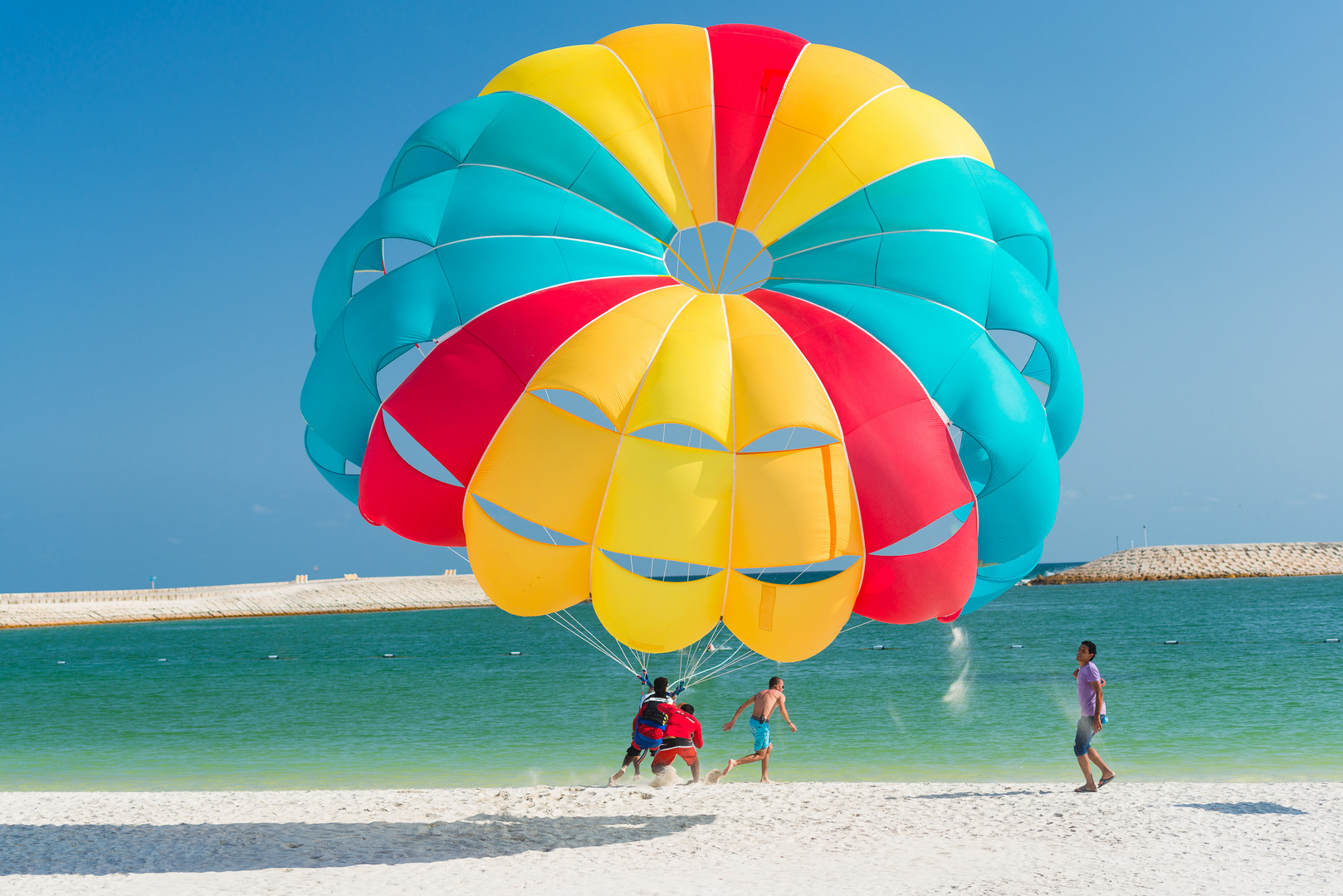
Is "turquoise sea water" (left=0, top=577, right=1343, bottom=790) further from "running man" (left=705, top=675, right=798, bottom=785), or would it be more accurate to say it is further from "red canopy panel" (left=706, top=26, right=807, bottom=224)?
"red canopy panel" (left=706, top=26, right=807, bottom=224)

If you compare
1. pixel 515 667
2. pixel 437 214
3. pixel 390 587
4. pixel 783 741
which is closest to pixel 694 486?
pixel 437 214

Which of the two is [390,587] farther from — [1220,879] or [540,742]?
[1220,879]

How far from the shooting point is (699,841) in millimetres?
7270

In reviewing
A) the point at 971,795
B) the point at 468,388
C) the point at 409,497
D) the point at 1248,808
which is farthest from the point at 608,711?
the point at 468,388

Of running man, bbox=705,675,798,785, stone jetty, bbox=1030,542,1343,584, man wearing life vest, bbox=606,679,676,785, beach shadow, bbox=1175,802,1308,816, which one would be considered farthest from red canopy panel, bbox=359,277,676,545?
stone jetty, bbox=1030,542,1343,584

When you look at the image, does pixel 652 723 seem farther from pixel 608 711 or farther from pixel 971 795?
pixel 608 711

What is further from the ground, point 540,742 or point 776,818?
point 540,742

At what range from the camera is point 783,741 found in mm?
13969

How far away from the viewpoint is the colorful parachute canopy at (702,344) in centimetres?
602

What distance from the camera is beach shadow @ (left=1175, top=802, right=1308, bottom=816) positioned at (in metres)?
8.01

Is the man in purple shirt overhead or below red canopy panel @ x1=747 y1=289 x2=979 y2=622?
below

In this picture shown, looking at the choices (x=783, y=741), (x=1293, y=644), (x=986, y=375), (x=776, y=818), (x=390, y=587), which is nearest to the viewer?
(x=986, y=375)

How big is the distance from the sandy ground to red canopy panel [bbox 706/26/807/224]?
4.81 meters

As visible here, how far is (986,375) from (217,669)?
28.8 m
